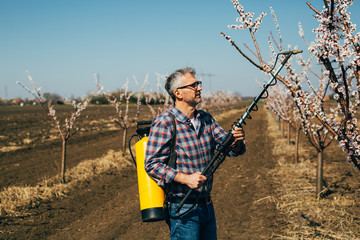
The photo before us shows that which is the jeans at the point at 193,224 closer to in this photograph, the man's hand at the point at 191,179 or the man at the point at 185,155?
the man at the point at 185,155

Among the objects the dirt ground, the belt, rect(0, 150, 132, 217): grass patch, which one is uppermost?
the belt

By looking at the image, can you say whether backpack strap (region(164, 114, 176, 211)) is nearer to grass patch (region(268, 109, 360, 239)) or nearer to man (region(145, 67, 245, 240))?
man (region(145, 67, 245, 240))

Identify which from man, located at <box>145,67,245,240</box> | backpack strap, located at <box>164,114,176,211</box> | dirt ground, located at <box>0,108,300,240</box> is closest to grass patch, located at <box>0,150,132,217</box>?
dirt ground, located at <box>0,108,300,240</box>

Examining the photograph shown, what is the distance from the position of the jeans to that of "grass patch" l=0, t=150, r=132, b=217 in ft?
→ 15.3

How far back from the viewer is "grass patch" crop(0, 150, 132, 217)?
19.6 feet

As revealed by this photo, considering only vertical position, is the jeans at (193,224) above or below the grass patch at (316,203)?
above

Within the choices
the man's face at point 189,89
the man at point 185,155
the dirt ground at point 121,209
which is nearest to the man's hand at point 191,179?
the man at point 185,155

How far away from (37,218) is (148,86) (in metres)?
7.19

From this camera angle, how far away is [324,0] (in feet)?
8.55

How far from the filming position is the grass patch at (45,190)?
597 cm

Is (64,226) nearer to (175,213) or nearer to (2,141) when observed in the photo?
(175,213)

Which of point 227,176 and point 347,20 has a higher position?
point 347,20

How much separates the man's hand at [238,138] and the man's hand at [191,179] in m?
0.48

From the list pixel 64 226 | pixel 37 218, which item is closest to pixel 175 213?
pixel 64 226
